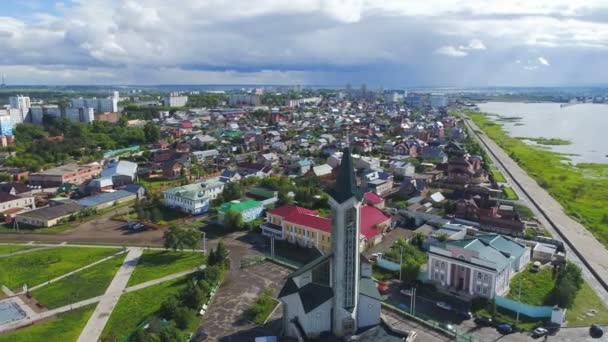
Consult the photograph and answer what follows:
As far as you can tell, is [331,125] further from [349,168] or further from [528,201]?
[349,168]

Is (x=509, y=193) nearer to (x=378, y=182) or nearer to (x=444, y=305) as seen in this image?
(x=378, y=182)

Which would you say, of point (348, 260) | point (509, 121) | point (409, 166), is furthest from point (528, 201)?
point (509, 121)

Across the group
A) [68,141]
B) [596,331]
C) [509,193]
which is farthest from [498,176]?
[68,141]

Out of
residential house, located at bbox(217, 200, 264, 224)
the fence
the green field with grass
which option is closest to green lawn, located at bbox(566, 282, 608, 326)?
the fence

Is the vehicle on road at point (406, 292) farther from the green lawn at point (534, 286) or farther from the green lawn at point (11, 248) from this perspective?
the green lawn at point (11, 248)

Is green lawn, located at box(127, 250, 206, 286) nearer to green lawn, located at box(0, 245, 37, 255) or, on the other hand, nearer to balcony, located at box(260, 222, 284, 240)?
balcony, located at box(260, 222, 284, 240)
